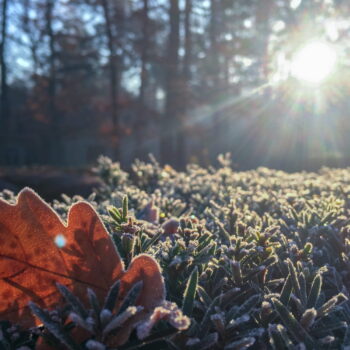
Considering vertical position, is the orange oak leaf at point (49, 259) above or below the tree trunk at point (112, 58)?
below

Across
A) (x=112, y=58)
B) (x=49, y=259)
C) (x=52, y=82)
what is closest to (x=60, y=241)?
(x=49, y=259)

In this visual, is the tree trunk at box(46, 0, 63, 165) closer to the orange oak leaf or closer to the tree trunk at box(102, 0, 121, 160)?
the tree trunk at box(102, 0, 121, 160)

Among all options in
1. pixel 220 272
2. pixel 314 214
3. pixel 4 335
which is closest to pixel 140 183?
pixel 314 214

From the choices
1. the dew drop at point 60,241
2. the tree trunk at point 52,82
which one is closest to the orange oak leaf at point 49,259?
the dew drop at point 60,241

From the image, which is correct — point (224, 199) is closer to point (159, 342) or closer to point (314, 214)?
point (314, 214)

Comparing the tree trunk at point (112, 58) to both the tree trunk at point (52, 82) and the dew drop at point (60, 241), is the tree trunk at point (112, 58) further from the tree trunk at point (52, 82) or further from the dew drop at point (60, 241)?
the dew drop at point (60, 241)
